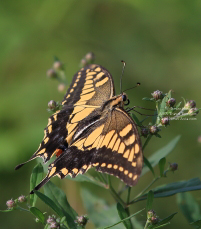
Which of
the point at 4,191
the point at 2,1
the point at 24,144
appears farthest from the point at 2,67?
the point at 4,191

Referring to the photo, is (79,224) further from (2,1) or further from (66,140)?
(2,1)

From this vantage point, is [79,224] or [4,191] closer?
[79,224]

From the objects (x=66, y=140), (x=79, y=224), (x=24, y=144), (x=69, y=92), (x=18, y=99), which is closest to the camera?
(x=79, y=224)

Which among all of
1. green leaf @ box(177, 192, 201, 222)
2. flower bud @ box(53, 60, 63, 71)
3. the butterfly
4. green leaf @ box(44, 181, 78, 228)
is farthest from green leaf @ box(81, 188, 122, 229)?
flower bud @ box(53, 60, 63, 71)

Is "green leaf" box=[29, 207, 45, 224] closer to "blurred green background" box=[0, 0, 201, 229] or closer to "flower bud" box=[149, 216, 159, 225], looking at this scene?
"flower bud" box=[149, 216, 159, 225]

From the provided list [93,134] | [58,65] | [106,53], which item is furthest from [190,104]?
[106,53]

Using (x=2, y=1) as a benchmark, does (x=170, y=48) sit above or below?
below
